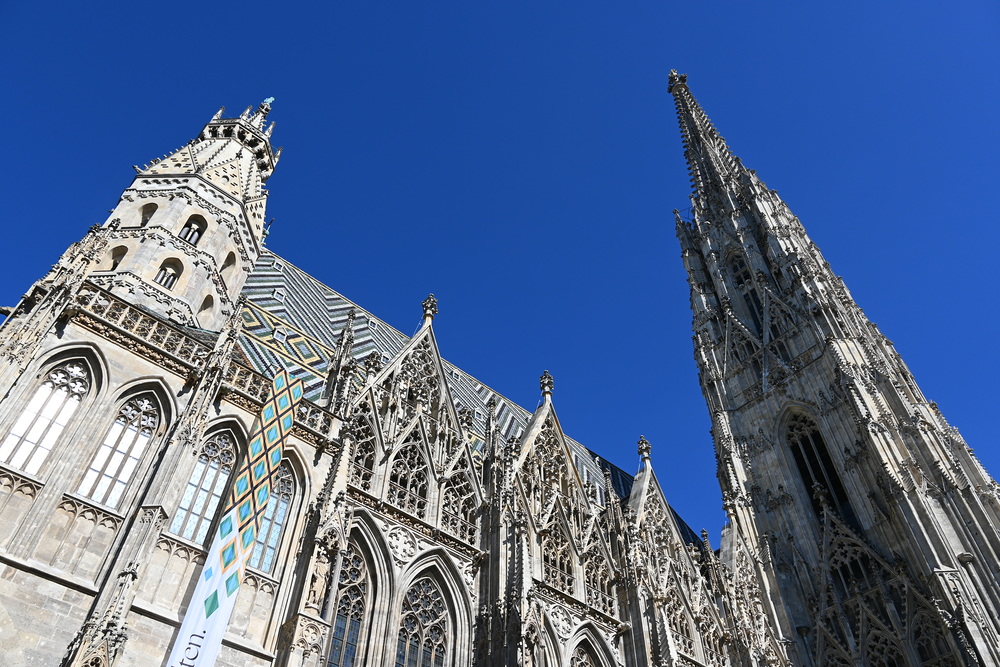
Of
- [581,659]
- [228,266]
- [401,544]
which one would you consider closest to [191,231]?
[228,266]

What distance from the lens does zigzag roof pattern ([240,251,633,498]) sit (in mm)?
19891

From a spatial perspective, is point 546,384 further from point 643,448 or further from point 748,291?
point 748,291

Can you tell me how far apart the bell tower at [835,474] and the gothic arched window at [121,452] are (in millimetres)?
21182

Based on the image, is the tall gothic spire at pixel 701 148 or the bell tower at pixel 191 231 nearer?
the bell tower at pixel 191 231

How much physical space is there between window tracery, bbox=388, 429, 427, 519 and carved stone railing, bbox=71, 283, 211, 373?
17.1 ft

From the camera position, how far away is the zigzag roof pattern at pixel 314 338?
65.3 ft

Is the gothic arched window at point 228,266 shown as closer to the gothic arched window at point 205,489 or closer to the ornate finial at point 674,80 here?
the gothic arched window at point 205,489

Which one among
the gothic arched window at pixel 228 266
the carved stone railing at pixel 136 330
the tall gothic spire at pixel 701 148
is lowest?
the carved stone railing at pixel 136 330

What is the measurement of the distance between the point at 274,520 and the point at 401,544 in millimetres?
3308

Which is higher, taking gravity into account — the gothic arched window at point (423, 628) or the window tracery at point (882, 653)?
the window tracery at point (882, 653)

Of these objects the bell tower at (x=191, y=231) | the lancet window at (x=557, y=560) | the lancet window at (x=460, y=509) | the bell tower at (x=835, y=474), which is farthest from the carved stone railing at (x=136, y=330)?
the bell tower at (x=835, y=474)

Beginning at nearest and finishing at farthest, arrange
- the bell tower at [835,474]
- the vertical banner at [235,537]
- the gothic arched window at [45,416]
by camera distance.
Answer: the vertical banner at [235,537] → the gothic arched window at [45,416] → the bell tower at [835,474]

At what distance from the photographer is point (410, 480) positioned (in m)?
17.8

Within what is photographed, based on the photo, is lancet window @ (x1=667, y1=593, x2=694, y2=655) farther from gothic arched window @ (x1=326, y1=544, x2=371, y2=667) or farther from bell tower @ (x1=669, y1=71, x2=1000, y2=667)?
gothic arched window @ (x1=326, y1=544, x2=371, y2=667)
